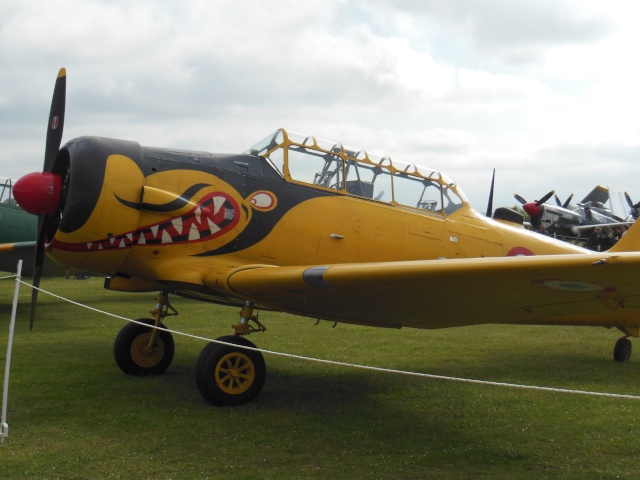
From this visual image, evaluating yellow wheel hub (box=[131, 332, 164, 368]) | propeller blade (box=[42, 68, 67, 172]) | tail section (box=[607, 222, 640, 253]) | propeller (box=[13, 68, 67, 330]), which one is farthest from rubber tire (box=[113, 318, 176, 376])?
tail section (box=[607, 222, 640, 253])

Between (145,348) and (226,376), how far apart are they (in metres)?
1.83

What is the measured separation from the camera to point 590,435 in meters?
5.12

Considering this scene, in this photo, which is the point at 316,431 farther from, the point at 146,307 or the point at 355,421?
the point at 146,307

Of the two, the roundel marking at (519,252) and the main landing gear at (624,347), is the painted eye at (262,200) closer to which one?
the roundel marking at (519,252)

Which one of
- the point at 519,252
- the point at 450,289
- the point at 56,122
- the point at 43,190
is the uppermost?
the point at 56,122

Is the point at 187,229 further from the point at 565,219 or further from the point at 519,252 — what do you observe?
the point at 565,219

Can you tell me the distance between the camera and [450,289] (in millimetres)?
4598

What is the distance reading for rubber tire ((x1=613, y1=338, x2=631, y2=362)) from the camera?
8.30 metres

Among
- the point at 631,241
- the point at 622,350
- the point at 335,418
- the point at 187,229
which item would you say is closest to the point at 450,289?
the point at 335,418

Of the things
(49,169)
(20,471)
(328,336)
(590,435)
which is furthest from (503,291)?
(328,336)

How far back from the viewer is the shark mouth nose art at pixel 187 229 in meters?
5.88

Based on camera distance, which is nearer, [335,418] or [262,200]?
[335,418]

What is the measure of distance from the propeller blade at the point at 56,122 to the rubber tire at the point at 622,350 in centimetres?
686

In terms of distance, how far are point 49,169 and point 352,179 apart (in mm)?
2967
